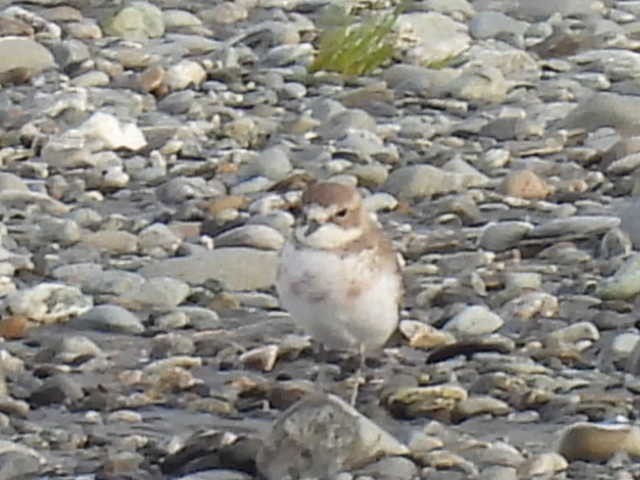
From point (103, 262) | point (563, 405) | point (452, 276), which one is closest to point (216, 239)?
point (103, 262)

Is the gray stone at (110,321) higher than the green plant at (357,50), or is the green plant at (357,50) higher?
the gray stone at (110,321)

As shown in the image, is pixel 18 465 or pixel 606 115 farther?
pixel 606 115

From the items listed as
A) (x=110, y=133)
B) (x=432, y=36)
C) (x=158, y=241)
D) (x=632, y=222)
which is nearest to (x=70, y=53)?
(x=110, y=133)

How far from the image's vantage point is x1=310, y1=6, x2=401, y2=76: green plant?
9.23 meters

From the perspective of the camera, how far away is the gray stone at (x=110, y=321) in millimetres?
5949

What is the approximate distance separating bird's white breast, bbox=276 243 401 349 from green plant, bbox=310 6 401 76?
396cm

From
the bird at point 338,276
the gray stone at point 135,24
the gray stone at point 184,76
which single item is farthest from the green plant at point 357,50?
the bird at point 338,276

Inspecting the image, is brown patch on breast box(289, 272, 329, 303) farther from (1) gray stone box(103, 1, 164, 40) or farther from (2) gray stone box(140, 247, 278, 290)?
(1) gray stone box(103, 1, 164, 40)

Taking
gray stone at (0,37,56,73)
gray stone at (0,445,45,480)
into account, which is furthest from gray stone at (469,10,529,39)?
gray stone at (0,445,45,480)

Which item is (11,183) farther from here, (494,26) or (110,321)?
(494,26)

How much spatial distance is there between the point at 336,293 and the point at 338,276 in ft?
0.14

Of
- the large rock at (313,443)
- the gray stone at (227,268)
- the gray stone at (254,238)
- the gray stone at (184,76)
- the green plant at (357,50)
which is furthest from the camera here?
the green plant at (357,50)

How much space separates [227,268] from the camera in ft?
21.1

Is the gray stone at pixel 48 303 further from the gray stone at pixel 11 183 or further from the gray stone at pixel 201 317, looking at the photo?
the gray stone at pixel 11 183
